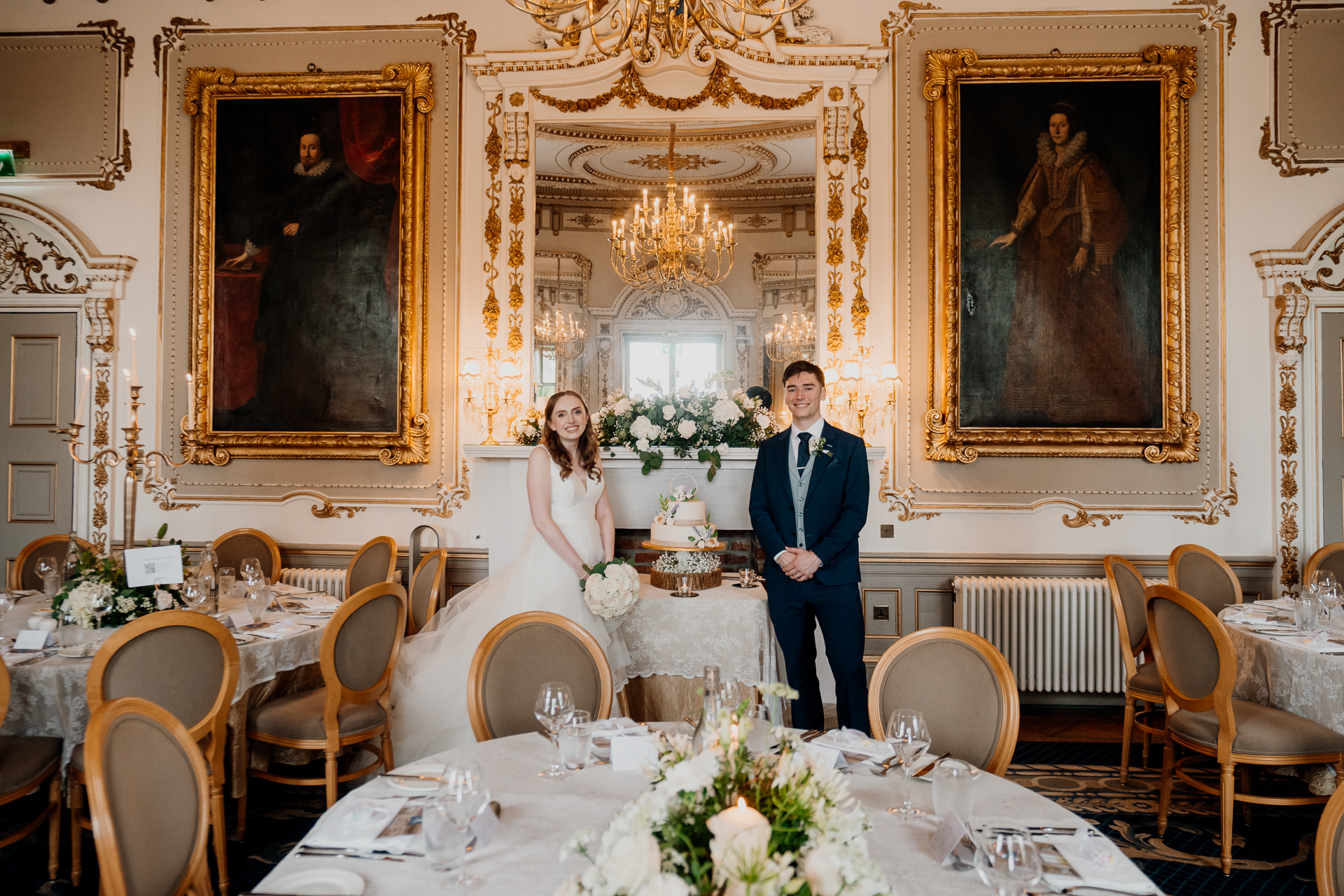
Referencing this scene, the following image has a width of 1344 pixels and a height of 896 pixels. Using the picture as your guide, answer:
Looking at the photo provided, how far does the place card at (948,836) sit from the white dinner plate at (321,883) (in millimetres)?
1085

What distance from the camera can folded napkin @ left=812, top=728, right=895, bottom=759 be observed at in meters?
2.14

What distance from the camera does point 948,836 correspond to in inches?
62.5

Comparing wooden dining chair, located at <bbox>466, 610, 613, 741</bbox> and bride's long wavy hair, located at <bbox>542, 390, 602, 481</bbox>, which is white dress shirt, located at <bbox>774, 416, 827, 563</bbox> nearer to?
bride's long wavy hair, located at <bbox>542, 390, 602, 481</bbox>

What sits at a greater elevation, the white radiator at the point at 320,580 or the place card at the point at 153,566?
the place card at the point at 153,566

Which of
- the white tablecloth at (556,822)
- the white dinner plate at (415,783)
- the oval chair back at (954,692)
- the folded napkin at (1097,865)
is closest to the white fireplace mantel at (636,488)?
the oval chair back at (954,692)

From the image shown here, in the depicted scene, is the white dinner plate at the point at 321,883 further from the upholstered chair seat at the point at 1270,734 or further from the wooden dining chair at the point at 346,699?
the upholstered chair seat at the point at 1270,734

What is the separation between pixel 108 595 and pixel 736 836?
335cm

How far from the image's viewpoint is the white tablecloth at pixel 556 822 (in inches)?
59.7

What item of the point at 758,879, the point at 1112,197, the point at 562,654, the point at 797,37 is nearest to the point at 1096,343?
the point at 1112,197

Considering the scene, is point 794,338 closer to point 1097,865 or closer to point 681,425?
point 681,425

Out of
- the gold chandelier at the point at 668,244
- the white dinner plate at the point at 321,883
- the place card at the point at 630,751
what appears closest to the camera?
the white dinner plate at the point at 321,883

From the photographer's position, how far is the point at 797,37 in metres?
5.45

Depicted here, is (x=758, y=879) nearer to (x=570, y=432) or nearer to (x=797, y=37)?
(x=570, y=432)

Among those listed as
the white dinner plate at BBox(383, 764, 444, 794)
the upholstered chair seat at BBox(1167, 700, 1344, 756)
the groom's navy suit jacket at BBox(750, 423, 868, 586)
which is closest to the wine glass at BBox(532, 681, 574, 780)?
the white dinner plate at BBox(383, 764, 444, 794)
